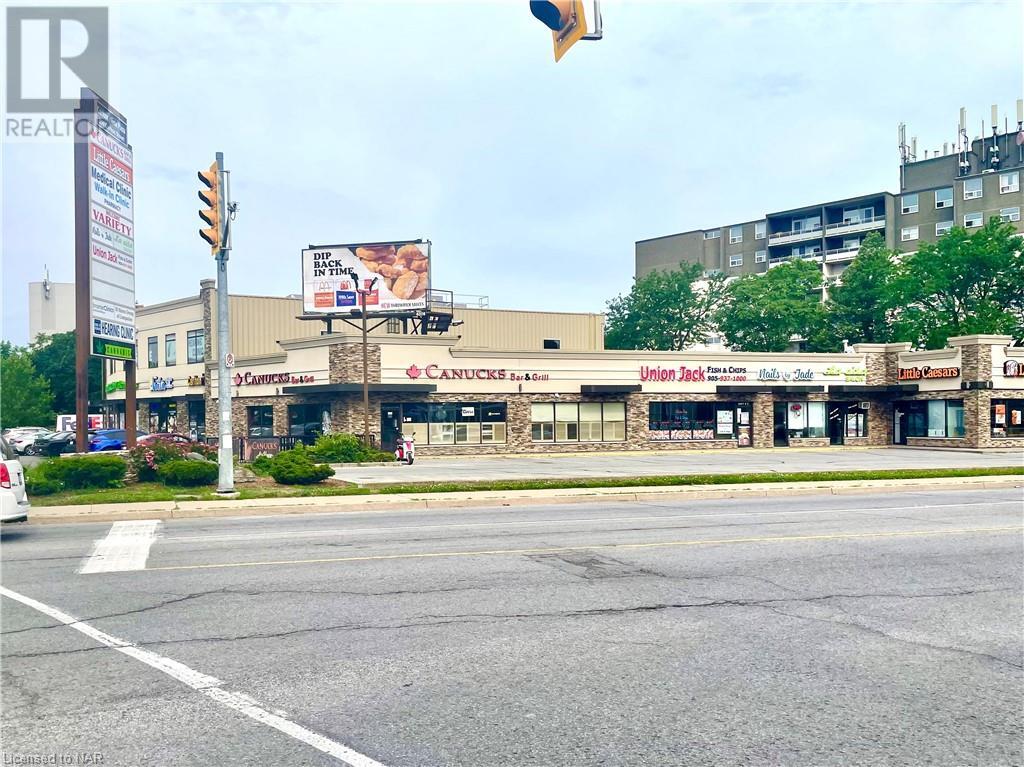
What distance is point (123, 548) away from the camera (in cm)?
1392

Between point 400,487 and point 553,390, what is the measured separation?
25.1 meters

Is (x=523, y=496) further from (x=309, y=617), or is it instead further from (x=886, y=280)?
(x=886, y=280)

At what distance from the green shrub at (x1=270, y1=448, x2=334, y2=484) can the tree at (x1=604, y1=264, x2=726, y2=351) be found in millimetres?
56088

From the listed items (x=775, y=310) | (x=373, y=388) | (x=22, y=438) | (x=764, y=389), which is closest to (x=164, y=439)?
(x=373, y=388)

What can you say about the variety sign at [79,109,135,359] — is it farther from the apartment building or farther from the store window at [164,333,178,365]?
the apartment building

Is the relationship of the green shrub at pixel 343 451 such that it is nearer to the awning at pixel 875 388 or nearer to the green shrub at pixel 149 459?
the green shrub at pixel 149 459

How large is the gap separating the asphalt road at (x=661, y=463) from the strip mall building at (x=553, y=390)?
7.21 feet

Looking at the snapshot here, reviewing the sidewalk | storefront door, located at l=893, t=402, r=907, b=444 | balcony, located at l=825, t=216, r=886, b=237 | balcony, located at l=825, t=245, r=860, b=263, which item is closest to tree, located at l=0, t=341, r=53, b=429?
the sidewalk

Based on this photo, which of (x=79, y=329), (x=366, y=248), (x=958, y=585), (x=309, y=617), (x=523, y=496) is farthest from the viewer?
(x=366, y=248)

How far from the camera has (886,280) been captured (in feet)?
224

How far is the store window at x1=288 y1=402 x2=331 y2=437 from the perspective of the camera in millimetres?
45875

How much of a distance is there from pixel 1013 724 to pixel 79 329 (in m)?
24.6

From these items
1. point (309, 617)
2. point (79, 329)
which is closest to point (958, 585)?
point (309, 617)

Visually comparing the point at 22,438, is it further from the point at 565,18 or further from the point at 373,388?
the point at 565,18
